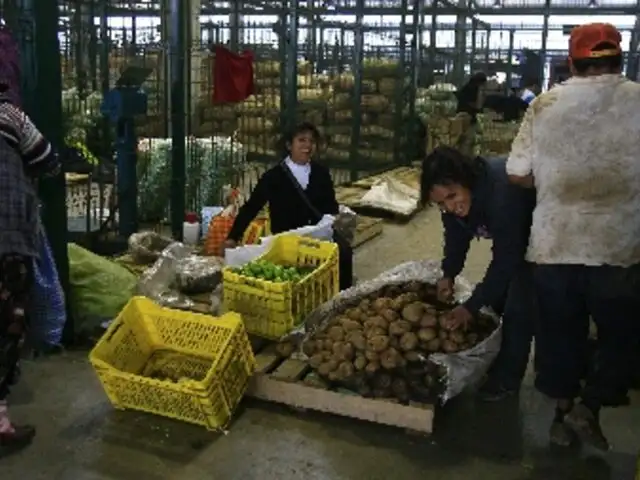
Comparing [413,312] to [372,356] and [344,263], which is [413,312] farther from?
[344,263]

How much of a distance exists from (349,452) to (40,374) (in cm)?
157

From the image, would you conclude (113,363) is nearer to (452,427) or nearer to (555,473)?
(452,427)

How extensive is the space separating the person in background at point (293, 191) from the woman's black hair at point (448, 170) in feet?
4.61

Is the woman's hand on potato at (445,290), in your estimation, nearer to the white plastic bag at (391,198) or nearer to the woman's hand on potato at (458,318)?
the woman's hand on potato at (458,318)

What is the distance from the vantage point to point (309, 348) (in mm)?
3301

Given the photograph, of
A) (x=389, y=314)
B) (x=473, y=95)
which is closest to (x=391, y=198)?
(x=473, y=95)

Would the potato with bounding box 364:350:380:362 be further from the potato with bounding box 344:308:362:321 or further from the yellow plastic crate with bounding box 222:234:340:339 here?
the yellow plastic crate with bounding box 222:234:340:339

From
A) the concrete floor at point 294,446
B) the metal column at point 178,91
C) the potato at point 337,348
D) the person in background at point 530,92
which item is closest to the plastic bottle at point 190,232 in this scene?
the metal column at point 178,91

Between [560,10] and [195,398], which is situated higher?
[560,10]

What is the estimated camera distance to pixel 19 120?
2.67 meters

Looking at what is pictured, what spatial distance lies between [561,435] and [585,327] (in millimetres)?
475

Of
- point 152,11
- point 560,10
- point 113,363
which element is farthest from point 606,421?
point 560,10

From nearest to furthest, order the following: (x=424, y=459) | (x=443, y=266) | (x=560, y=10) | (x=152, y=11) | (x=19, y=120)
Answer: (x=19, y=120) → (x=424, y=459) → (x=443, y=266) → (x=152, y=11) → (x=560, y=10)

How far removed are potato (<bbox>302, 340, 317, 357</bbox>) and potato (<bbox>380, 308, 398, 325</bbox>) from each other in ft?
1.11
